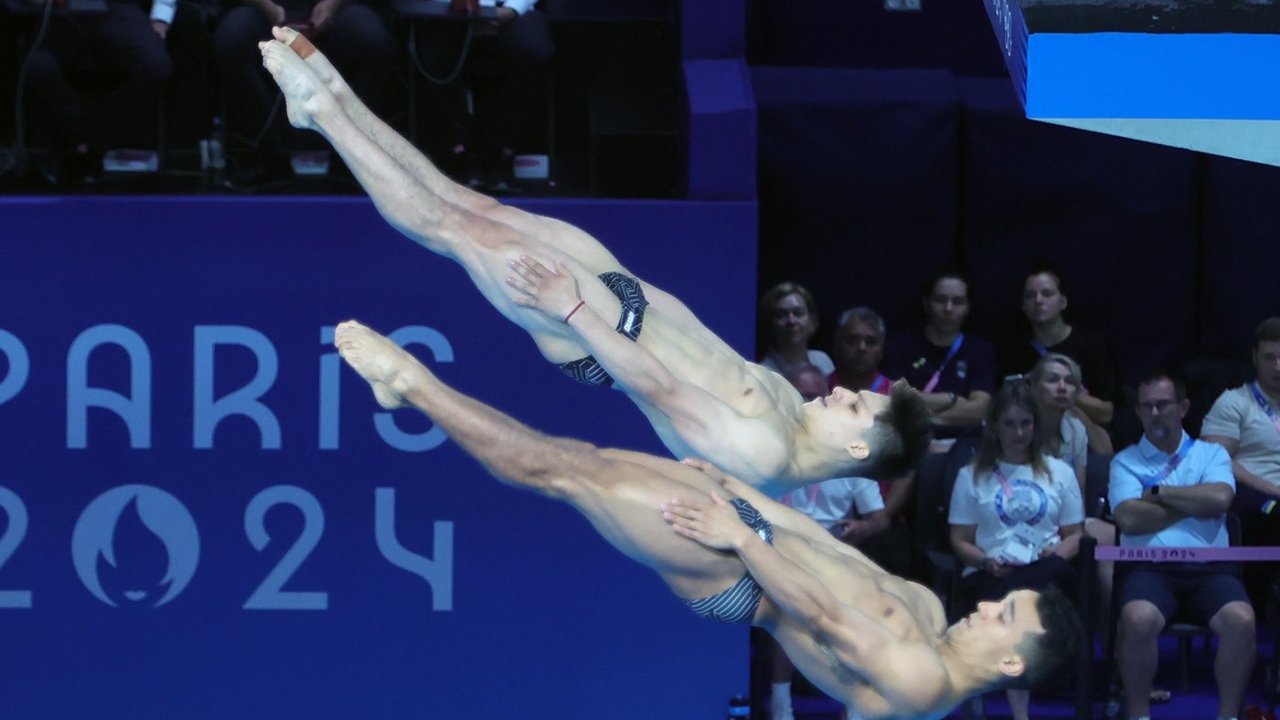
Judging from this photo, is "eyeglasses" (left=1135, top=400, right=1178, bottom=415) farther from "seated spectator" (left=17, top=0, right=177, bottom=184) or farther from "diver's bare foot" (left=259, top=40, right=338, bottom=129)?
"seated spectator" (left=17, top=0, right=177, bottom=184)

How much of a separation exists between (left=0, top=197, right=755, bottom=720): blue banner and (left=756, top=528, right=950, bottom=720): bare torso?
195 centimetres

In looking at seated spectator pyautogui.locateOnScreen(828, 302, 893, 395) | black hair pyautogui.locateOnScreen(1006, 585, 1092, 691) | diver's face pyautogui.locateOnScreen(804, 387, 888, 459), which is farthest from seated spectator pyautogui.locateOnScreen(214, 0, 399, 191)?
black hair pyautogui.locateOnScreen(1006, 585, 1092, 691)

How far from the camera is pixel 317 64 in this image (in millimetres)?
5523

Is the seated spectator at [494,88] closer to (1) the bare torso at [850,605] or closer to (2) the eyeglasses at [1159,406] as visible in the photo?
(2) the eyeglasses at [1159,406]

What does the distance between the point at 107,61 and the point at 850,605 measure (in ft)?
13.8

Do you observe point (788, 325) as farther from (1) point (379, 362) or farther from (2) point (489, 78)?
(1) point (379, 362)

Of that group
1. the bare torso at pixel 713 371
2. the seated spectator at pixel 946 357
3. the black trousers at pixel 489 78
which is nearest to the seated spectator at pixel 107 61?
the black trousers at pixel 489 78

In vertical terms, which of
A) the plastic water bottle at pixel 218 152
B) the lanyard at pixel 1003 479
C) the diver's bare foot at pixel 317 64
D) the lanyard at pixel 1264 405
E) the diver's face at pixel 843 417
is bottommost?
the lanyard at pixel 1003 479

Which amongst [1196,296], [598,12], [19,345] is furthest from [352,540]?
[1196,296]

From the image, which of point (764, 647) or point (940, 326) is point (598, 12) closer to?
point (940, 326)

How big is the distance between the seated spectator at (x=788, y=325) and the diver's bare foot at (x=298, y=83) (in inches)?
105

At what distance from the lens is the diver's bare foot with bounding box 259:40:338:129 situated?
542 centimetres

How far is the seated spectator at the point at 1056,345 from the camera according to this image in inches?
313

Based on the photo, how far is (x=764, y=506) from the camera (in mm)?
5539
